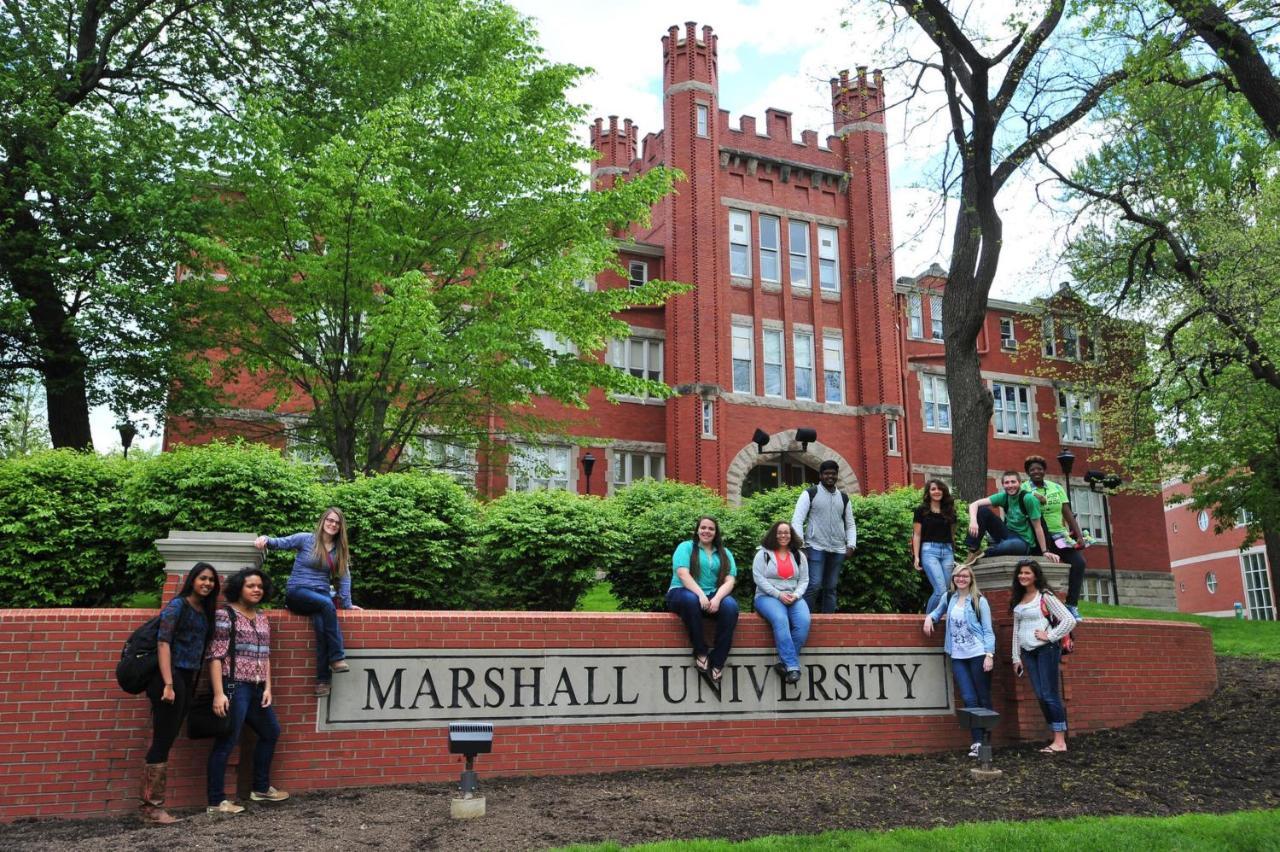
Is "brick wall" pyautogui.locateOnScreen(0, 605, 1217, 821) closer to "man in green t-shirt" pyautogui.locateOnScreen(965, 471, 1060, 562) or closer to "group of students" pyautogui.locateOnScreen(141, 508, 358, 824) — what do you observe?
"group of students" pyautogui.locateOnScreen(141, 508, 358, 824)

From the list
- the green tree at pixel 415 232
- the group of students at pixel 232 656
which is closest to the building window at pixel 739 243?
the green tree at pixel 415 232

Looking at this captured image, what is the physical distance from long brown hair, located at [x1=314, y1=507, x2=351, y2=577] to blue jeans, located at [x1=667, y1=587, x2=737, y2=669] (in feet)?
9.52

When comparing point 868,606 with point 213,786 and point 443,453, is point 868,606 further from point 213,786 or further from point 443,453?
point 443,453

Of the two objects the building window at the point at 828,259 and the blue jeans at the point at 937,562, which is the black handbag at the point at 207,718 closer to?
the blue jeans at the point at 937,562

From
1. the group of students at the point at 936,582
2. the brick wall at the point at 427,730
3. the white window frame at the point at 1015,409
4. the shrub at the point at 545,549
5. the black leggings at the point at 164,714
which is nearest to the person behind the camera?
the black leggings at the point at 164,714

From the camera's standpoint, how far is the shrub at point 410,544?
32.2 ft

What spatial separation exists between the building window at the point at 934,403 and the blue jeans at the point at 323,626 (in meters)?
29.9

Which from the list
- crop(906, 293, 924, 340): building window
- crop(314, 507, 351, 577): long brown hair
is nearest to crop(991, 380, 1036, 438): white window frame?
crop(906, 293, 924, 340): building window

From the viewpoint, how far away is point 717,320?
30578 millimetres

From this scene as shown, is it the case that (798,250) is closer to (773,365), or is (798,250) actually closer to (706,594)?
(773,365)

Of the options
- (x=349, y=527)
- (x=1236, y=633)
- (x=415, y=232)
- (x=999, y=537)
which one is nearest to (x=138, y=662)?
(x=349, y=527)

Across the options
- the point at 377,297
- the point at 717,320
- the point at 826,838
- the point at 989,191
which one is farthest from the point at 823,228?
the point at 826,838

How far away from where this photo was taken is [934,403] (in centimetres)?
3581

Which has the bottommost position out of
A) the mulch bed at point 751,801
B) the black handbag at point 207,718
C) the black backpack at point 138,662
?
the mulch bed at point 751,801
